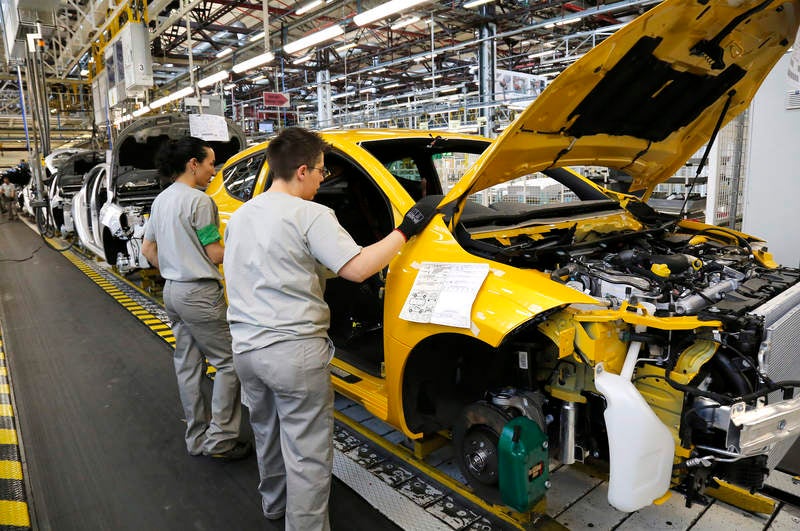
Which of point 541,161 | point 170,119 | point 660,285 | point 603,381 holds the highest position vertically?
point 170,119

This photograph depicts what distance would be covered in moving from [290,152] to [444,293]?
809mm

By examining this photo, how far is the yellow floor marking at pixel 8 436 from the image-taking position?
10.5ft

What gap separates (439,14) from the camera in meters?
12.2

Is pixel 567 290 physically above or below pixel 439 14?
below

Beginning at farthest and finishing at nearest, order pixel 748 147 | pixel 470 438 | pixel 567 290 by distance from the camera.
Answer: pixel 748 147
pixel 470 438
pixel 567 290

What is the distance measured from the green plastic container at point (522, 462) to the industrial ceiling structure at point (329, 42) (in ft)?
18.9

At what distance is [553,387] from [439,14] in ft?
38.9

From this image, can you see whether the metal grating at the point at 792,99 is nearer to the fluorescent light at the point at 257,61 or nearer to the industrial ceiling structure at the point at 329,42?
the industrial ceiling structure at the point at 329,42

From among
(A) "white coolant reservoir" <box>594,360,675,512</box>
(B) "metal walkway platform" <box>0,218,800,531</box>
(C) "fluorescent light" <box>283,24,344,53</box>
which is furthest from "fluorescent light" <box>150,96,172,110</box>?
(A) "white coolant reservoir" <box>594,360,675,512</box>

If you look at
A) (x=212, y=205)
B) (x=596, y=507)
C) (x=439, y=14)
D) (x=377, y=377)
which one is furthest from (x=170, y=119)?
(x=439, y=14)

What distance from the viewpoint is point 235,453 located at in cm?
296

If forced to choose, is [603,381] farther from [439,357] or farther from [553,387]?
[439,357]

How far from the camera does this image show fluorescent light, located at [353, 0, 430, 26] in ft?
21.5

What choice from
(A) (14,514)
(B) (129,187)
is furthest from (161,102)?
(A) (14,514)
